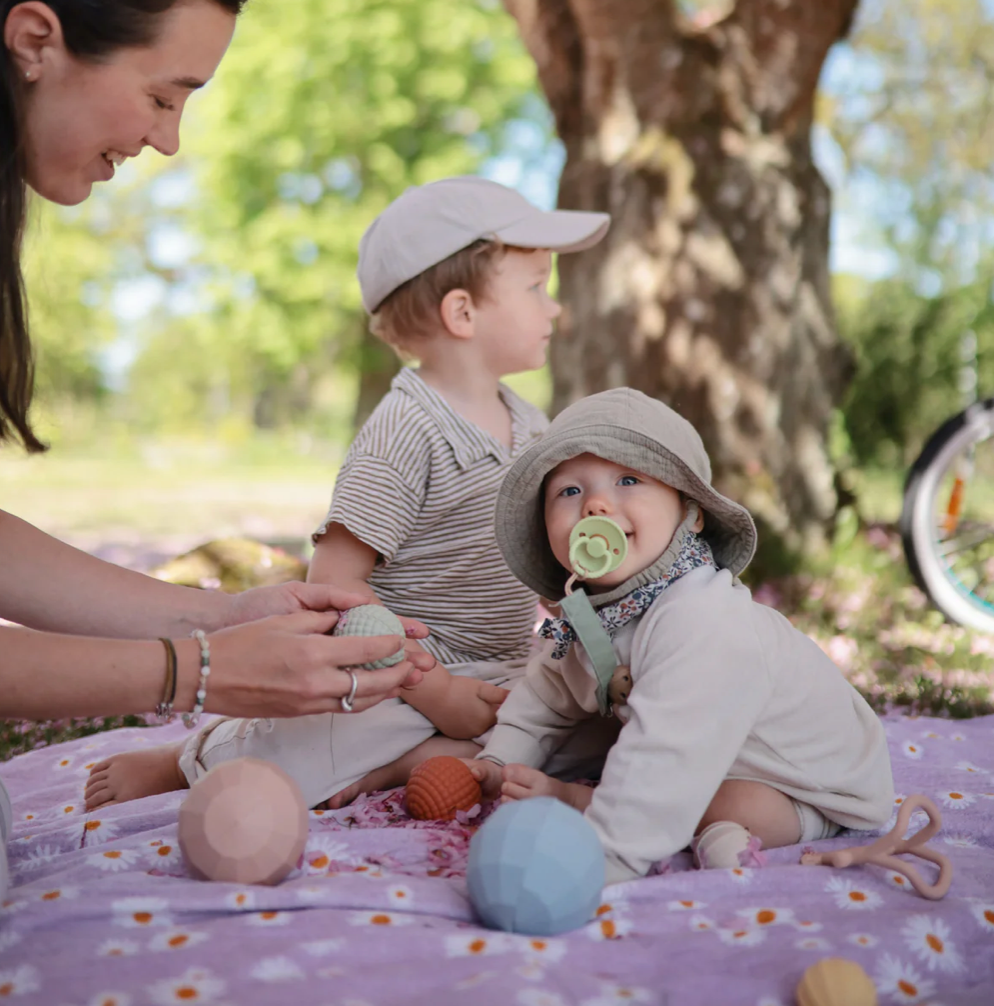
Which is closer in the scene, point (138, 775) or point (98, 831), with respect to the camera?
point (98, 831)

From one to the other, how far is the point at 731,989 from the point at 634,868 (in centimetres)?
31

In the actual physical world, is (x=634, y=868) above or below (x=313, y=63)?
below

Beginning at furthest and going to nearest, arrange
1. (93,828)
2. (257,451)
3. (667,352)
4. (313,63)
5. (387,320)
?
(257,451)
(313,63)
(667,352)
(387,320)
(93,828)

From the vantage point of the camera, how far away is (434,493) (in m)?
2.38

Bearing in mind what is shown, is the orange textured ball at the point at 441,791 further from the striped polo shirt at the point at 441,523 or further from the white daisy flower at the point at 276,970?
the white daisy flower at the point at 276,970

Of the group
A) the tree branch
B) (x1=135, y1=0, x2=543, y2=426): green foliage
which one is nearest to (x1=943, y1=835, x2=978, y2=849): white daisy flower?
the tree branch

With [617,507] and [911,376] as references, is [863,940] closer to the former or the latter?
[617,507]

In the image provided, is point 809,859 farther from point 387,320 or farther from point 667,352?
point 667,352

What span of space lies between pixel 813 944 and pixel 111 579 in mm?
1314

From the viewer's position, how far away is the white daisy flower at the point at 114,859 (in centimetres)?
172

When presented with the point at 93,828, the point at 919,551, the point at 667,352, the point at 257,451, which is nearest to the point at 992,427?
the point at 919,551

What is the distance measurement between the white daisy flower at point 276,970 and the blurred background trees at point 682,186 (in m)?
1.26

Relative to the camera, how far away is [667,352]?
14.6 feet

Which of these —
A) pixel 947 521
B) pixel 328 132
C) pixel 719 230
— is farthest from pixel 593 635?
pixel 328 132
